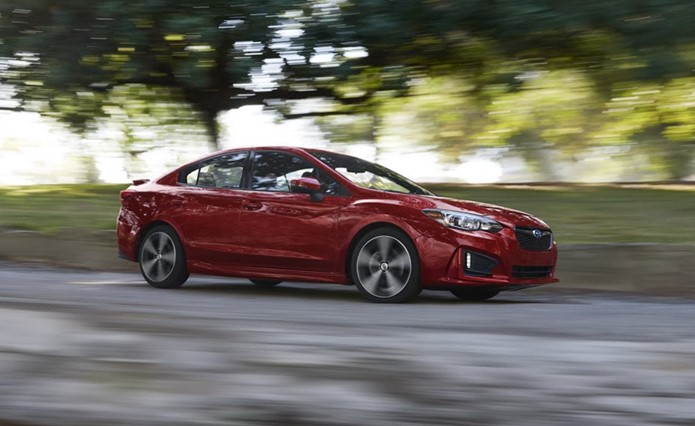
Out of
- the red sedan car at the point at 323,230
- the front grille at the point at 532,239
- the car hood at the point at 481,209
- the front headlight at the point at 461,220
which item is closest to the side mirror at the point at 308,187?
the red sedan car at the point at 323,230

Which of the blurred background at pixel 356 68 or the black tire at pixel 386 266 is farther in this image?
the blurred background at pixel 356 68

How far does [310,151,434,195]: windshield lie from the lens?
9.68 meters

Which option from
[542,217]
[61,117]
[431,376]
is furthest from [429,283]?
[61,117]

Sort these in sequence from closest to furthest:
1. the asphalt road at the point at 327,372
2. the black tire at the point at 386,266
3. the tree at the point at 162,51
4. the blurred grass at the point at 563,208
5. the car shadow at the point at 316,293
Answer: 1. the asphalt road at the point at 327,372
2. the black tire at the point at 386,266
3. the car shadow at the point at 316,293
4. the blurred grass at the point at 563,208
5. the tree at the point at 162,51

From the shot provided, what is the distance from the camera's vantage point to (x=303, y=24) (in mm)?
16281

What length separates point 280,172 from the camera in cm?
995

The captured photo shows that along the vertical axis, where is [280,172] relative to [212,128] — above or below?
below

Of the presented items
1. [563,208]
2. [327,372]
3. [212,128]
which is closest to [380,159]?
[212,128]

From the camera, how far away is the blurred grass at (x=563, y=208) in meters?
12.8

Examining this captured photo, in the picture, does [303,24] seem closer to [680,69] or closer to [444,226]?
[680,69]

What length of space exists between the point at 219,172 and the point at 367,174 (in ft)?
5.07

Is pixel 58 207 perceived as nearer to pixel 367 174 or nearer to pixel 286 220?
pixel 286 220

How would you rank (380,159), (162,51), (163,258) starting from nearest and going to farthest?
(163,258)
(162,51)
(380,159)

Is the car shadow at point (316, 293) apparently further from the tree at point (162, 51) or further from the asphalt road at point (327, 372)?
the tree at point (162, 51)
